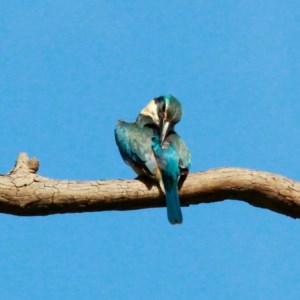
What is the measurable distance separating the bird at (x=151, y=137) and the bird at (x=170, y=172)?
0.08 ft

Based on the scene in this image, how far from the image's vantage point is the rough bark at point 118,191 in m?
5.11

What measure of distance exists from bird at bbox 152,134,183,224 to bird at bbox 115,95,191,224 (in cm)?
2

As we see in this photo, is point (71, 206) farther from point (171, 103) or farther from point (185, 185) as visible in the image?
point (171, 103)

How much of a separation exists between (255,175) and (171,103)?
87.9 inches

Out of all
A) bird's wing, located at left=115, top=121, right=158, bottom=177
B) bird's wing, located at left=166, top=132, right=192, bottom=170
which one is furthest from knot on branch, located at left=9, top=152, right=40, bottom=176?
bird's wing, located at left=166, top=132, right=192, bottom=170

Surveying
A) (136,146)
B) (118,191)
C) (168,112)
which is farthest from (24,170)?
(168,112)

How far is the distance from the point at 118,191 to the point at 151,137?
1.63m

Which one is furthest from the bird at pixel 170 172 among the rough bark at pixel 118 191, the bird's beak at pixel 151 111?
the bird's beak at pixel 151 111

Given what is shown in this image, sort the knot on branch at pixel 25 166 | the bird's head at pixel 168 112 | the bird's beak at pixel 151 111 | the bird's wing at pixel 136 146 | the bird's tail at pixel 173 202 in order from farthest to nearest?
the bird's beak at pixel 151 111, the bird's head at pixel 168 112, the bird's wing at pixel 136 146, the bird's tail at pixel 173 202, the knot on branch at pixel 25 166

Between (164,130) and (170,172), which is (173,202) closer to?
(170,172)

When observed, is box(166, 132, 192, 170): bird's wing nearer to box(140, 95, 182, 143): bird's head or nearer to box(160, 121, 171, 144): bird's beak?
box(160, 121, 171, 144): bird's beak

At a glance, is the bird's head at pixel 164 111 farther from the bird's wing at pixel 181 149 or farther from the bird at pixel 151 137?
the bird's wing at pixel 181 149

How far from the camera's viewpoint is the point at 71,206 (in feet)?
17.1

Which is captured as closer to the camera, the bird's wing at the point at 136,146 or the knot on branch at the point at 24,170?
the knot on branch at the point at 24,170
